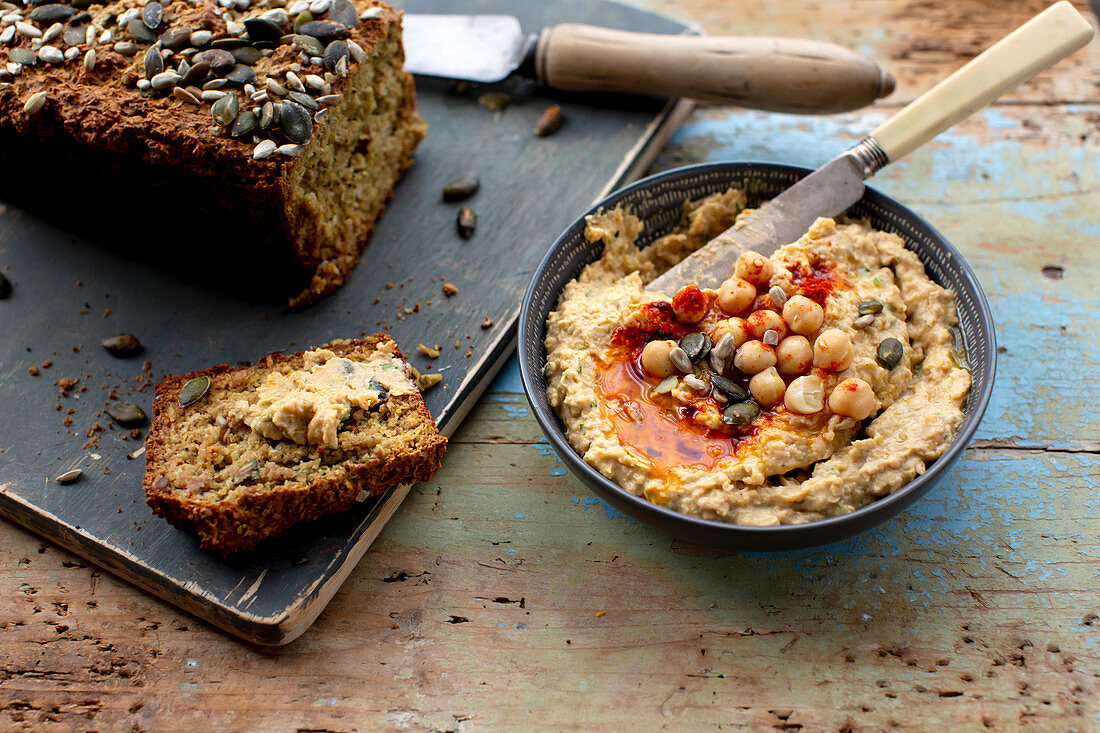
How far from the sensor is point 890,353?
269 centimetres

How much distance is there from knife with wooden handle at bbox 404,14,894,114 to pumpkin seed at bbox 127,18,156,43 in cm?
123

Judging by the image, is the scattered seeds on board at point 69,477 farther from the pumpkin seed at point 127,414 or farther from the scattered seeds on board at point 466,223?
the scattered seeds on board at point 466,223

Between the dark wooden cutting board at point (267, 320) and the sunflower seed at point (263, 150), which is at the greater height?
the sunflower seed at point (263, 150)

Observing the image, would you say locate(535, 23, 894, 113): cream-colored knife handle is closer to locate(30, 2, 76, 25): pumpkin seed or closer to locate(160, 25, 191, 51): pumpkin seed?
locate(160, 25, 191, 51): pumpkin seed

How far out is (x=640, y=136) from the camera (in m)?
3.93

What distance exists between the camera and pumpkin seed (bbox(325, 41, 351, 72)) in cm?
321

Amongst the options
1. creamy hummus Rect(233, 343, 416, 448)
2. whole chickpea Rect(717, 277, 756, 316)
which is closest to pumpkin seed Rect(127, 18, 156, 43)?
creamy hummus Rect(233, 343, 416, 448)

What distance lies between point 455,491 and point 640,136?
197cm

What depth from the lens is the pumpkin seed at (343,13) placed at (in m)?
3.31

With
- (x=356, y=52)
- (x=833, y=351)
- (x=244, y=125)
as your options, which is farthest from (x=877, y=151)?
(x=244, y=125)

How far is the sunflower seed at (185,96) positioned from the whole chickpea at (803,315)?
7.54ft

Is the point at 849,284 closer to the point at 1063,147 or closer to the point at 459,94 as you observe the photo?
the point at 1063,147

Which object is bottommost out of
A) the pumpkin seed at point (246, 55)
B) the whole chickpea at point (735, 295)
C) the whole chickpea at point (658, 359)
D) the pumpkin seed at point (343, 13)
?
the whole chickpea at point (658, 359)

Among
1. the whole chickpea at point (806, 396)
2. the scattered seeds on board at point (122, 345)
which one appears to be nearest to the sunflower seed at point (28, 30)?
the scattered seeds on board at point (122, 345)
